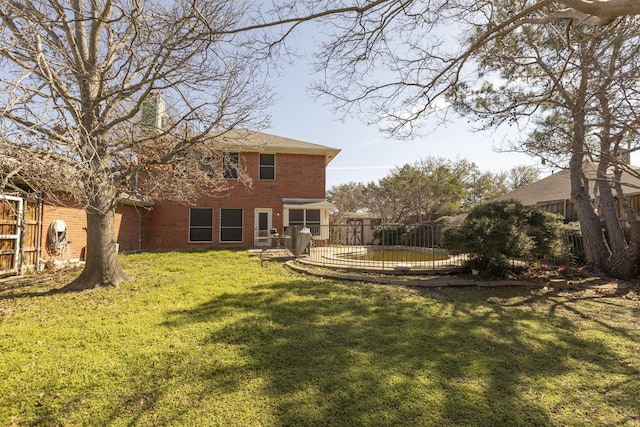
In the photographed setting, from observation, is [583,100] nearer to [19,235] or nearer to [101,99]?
[101,99]

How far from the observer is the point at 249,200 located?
17.3 meters

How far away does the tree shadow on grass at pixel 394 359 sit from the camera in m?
2.87

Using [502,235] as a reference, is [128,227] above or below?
above

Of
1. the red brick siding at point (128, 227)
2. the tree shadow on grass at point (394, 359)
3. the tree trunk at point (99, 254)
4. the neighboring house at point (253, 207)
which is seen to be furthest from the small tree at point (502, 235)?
the red brick siding at point (128, 227)

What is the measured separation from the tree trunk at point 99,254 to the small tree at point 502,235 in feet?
27.2

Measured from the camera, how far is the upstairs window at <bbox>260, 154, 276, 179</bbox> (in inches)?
695

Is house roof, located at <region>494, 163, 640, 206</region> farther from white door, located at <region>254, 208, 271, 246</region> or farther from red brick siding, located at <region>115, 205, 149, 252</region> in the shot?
red brick siding, located at <region>115, 205, 149, 252</region>

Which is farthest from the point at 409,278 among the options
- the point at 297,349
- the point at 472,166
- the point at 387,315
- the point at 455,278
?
the point at 472,166

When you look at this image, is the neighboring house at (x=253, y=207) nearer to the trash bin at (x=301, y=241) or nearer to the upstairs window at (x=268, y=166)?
the upstairs window at (x=268, y=166)

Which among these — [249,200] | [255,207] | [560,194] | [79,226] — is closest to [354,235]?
[255,207]

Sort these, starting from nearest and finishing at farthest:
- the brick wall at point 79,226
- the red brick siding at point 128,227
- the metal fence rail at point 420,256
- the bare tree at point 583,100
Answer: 1. the bare tree at point 583,100
2. the metal fence rail at point 420,256
3. the brick wall at point 79,226
4. the red brick siding at point 128,227

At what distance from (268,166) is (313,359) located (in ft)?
48.5

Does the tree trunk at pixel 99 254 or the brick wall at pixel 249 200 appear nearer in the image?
the tree trunk at pixel 99 254

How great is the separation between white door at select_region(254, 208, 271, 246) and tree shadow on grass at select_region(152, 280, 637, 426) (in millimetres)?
11079
